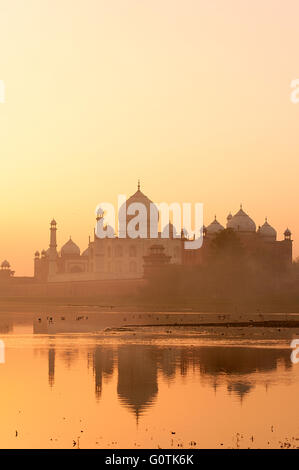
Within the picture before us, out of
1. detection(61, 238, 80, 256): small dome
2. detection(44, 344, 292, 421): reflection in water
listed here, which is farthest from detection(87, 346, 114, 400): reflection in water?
detection(61, 238, 80, 256): small dome

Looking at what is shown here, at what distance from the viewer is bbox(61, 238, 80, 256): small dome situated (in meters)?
79.6

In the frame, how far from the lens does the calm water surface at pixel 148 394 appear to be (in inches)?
482

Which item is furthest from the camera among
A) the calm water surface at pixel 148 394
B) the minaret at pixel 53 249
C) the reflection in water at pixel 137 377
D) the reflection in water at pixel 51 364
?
the minaret at pixel 53 249

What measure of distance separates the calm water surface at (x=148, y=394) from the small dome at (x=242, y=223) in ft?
135

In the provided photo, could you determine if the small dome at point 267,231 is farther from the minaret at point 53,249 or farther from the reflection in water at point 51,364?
the reflection in water at point 51,364

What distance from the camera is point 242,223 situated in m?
67.3

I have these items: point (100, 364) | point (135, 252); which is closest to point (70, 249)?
point (135, 252)

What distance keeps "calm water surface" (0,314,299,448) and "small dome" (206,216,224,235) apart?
41.0 metres

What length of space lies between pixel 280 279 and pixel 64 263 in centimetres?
2657

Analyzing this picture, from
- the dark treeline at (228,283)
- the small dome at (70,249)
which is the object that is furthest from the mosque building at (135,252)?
the dark treeline at (228,283)

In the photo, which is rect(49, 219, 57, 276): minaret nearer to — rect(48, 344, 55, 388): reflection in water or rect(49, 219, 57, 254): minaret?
rect(49, 219, 57, 254): minaret

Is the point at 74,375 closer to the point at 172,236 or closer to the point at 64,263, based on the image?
the point at 172,236

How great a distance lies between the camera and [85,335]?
93.5 ft
